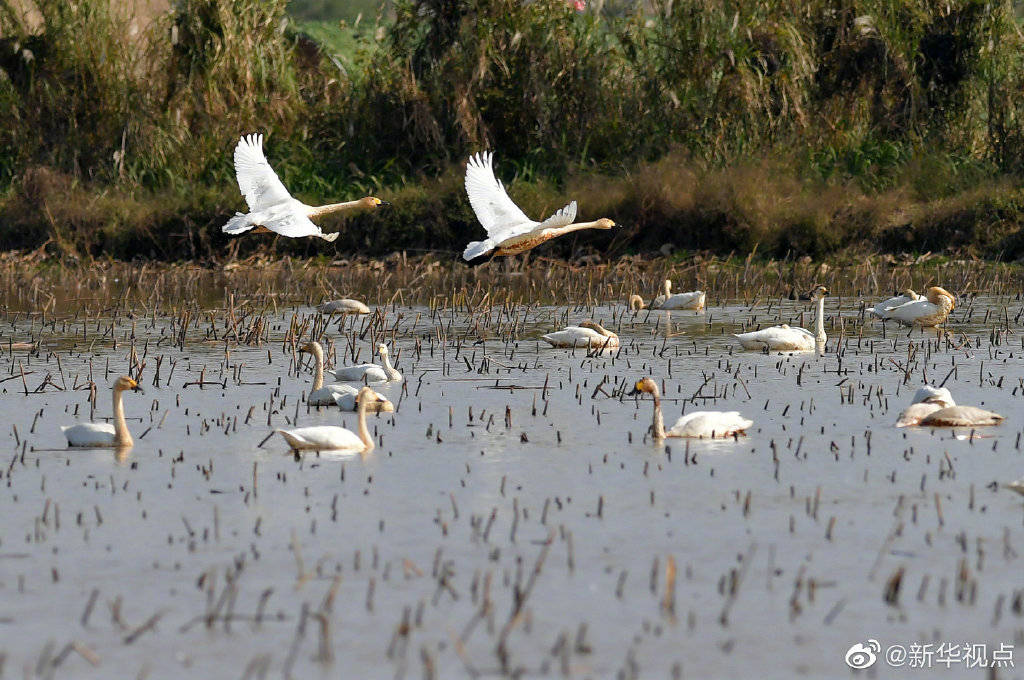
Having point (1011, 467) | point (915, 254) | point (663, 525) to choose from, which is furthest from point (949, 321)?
point (663, 525)

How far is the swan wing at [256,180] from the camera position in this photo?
13.9 metres

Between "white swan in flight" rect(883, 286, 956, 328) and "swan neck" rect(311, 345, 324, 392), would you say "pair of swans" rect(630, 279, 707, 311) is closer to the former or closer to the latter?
"white swan in flight" rect(883, 286, 956, 328)

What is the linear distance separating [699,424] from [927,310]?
5.68 metres

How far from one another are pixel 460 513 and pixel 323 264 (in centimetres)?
1351

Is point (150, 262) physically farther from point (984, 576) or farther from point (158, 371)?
point (984, 576)

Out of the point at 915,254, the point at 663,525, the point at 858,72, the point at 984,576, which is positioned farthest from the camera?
the point at 858,72

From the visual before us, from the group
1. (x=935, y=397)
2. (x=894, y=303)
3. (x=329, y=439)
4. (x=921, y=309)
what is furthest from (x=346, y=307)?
(x=935, y=397)

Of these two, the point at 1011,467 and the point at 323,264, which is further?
the point at 323,264

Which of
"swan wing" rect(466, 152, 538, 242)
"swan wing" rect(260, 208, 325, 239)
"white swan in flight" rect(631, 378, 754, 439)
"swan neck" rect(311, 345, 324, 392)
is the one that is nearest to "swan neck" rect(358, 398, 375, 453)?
"white swan in flight" rect(631, 378, 754, 439)

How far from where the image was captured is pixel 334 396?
944cm

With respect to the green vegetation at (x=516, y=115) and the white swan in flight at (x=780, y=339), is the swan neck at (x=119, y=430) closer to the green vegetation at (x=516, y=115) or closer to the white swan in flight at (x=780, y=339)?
the white swan in flight at (x=780, y=339)

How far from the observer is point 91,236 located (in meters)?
21.2

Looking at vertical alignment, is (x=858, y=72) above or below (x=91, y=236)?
above

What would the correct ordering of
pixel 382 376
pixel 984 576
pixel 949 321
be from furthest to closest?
pixel 949 321 < pixel 382 376 < pixel 984 576
